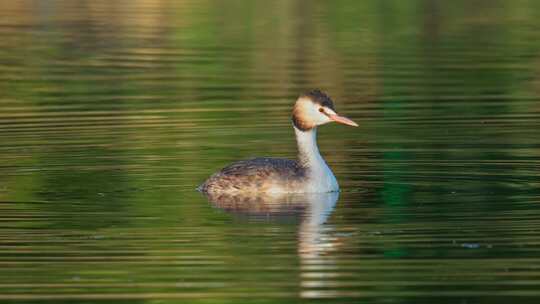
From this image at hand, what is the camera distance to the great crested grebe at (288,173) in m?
17.3

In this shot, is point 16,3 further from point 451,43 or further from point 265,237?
point 265,237

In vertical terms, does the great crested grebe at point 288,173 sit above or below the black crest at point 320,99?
below

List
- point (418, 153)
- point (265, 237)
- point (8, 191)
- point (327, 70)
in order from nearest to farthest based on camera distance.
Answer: point (265, 237), point (8, 191), point (418, 153), point (327, 70)

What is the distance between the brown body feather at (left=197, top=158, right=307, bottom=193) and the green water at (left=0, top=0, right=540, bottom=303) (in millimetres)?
398

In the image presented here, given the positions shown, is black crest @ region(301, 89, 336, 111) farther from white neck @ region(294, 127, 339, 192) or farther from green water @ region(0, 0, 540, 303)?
green water @ region(0, 0, 540, 303)

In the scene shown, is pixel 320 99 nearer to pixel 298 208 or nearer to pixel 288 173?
pixel 288 173

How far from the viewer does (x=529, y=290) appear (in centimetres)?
1235

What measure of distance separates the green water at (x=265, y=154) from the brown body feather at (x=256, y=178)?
1.31 ft

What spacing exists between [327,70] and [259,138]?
9605mm

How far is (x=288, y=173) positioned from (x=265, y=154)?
2876 mm

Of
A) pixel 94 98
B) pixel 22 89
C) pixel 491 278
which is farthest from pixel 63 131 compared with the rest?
pixel 491 278

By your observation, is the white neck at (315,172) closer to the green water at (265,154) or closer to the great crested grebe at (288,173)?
the great crested grebe at (288,173)

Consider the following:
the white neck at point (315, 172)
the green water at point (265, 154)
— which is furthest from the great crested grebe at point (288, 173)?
the green water at point (265, 154)

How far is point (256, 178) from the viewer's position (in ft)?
56.7
